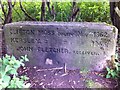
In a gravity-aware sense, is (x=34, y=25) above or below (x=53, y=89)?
above

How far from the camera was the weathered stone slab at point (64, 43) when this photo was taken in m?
3.12

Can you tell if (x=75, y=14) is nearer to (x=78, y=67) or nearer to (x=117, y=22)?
(x=117, y=22)

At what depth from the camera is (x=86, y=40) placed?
3.14m

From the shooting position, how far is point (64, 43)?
10.4ft

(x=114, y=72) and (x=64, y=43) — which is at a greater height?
(x=64, y=43)

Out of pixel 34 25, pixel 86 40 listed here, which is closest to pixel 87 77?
pixel 86 40

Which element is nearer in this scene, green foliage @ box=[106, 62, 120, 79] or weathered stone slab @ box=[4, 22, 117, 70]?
green foliage @ box=[106, 62, 120, 79]

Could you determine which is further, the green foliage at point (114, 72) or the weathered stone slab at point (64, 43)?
the weathered stone slab at point (64, 43)

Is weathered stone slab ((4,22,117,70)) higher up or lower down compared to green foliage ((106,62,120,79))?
higher up

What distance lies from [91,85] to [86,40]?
0.58m

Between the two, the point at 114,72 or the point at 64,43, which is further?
the point at 64,43

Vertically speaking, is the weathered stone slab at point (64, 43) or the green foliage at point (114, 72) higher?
the weathered stone slab at point (64, 43)

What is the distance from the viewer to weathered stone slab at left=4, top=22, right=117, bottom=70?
312 cm

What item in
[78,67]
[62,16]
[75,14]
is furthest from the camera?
[62,16]
